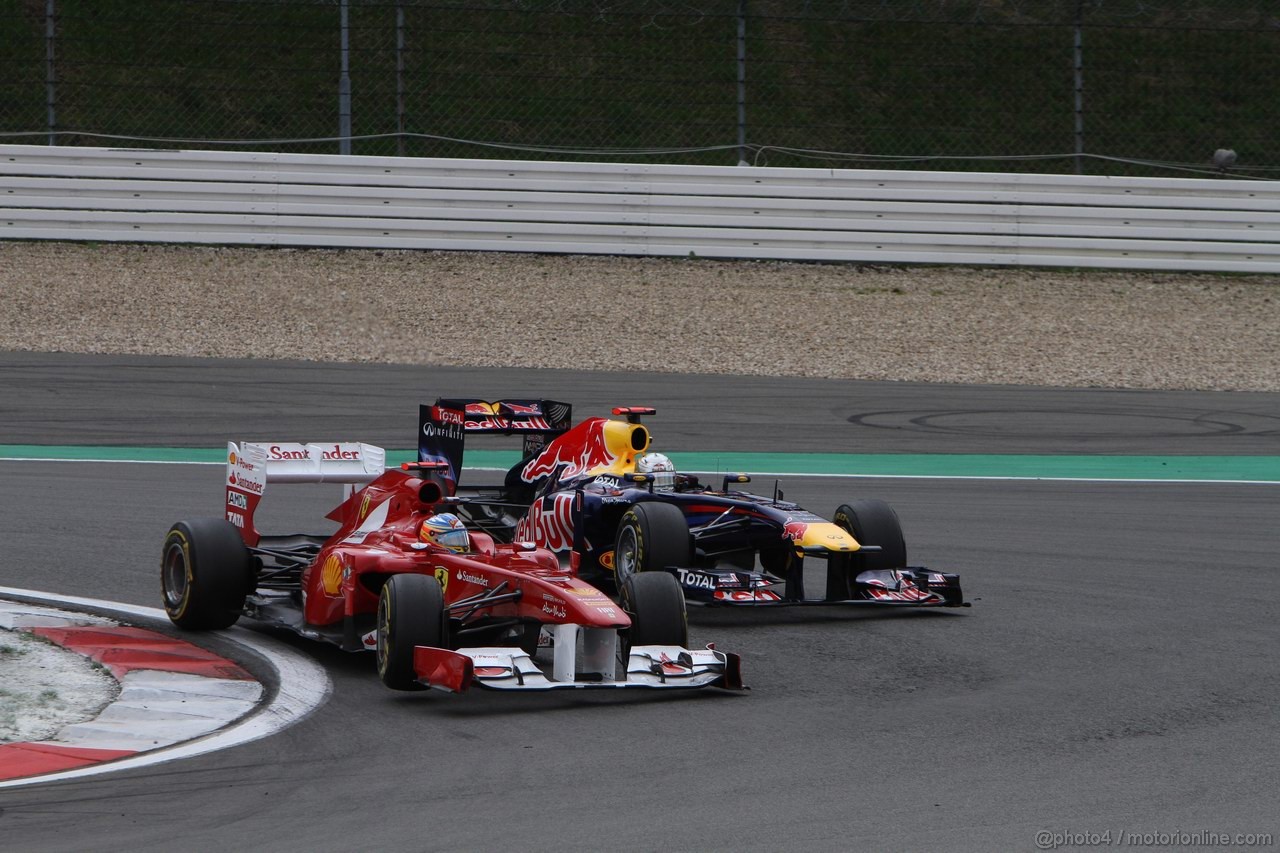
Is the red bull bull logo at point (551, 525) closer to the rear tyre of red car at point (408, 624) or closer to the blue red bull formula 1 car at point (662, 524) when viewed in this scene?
the blue red bull formula 1 car at point (662, 524)

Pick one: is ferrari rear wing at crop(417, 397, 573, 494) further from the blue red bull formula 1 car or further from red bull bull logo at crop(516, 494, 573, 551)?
red bull bull logo at crop(516, 494, 573, 551)

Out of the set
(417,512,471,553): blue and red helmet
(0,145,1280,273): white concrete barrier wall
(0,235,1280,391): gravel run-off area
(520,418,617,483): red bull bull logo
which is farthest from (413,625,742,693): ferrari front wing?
(0,145,1280,273): white concrete barrier wall

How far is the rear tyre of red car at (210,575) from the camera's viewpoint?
8.22m

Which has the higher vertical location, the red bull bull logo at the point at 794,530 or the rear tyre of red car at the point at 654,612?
the red bull bull logo at the point at 794,530

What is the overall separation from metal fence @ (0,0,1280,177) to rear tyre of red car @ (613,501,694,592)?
488 inches

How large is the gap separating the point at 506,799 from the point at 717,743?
1071mm


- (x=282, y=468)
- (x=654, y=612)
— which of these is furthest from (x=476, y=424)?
(x=654, y=612)

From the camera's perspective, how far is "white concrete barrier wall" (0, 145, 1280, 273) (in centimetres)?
2058

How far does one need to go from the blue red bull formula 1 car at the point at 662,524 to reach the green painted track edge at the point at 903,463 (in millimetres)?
4212

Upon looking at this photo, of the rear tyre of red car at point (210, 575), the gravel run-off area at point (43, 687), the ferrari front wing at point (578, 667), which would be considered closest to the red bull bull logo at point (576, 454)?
the rear tyre of red car at point (210, 575)

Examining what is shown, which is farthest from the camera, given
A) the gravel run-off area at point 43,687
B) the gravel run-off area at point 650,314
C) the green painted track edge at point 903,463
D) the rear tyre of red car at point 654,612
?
the gravel run-off area at point 650,314

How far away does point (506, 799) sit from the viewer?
568 cm

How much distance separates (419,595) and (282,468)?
212 centimetres

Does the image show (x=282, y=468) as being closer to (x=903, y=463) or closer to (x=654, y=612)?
(x=654, y=612)
